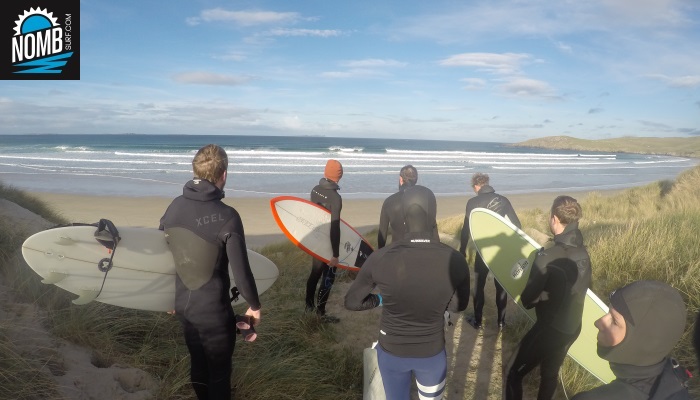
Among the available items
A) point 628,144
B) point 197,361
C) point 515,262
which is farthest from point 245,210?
point 628,144

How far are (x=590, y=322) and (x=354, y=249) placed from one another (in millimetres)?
→ 2900

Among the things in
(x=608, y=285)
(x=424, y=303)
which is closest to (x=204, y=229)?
(x=424, y=303)

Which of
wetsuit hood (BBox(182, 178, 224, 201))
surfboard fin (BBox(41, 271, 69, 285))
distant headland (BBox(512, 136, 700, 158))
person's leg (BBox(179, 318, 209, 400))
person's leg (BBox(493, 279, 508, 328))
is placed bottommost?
person's leg (BBox(493, 279, 508, 328))

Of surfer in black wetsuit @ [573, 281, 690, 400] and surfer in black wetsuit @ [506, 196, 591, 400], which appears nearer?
surfer in black wetsuit @ [573, 281, 690, 400]

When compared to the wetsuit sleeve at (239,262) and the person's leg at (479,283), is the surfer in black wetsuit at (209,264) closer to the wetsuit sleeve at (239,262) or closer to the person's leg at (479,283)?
the wetsuit sleeve at (239,262)

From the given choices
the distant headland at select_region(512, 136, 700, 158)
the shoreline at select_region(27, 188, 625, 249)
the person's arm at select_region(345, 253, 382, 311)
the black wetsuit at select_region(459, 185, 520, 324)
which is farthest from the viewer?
the distant headland at select_region(512, 136, 700, 158)

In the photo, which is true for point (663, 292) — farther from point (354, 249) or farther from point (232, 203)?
point (232, 203)

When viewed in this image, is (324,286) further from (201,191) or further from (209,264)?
(201,191)

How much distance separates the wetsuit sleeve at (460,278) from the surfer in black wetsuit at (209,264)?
3.46ft

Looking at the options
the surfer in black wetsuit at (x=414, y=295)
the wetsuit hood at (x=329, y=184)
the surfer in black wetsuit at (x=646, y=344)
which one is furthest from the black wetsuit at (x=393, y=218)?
the surfer in black wetsuit at (x=646, y=344)

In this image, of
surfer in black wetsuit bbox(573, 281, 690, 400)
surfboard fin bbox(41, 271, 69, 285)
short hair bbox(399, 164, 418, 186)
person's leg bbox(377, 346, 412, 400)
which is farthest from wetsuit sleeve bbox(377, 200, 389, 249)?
surfer in black wetsuit bbox(573, 281, 690, 400)

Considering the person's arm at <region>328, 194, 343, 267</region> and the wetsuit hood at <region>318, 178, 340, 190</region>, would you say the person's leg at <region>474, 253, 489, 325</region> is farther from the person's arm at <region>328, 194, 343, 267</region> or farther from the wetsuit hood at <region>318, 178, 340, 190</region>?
the wetsuit hood at <region>318, 178, 340, 190</region>

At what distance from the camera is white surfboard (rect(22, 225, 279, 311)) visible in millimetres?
3053

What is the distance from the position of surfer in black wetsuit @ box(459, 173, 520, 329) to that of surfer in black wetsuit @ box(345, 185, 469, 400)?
2.21 metres
